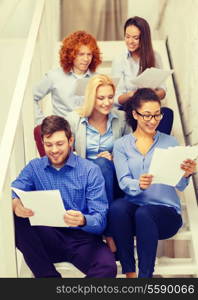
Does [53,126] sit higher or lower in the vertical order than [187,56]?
lower

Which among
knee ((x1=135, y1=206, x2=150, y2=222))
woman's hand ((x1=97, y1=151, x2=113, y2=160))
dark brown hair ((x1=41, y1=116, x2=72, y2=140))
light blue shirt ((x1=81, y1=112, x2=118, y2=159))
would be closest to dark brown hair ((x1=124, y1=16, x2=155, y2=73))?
light blue shirt ((x1=81, y1=112, x2=118, y2=159))

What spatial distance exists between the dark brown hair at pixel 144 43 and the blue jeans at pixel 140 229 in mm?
759

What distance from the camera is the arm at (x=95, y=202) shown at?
8.11ft

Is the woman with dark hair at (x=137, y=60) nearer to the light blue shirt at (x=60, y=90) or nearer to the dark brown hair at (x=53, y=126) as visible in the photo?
the light blue shirt at (x=60, y=90)

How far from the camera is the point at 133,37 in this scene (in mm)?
3033

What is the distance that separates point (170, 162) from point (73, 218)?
40 centimetres

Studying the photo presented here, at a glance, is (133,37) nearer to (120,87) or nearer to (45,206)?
(120,87)

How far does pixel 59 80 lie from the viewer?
3121 millimetres

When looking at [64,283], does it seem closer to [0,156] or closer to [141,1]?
[0,156]

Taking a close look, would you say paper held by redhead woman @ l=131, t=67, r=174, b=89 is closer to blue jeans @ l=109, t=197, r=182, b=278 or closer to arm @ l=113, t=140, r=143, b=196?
arm @ l=113, t=140, r=143, b=196

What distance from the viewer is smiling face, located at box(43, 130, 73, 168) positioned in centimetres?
247

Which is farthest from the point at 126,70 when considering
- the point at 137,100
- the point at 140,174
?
the point at 140,174

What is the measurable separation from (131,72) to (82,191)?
33.0 inches

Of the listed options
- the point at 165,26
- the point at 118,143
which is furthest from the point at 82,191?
the point at 165,26
